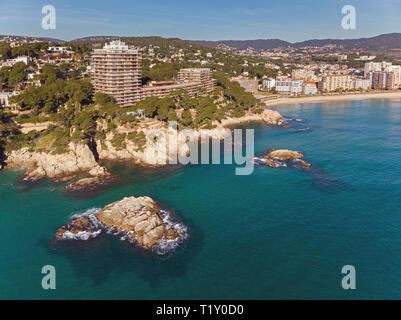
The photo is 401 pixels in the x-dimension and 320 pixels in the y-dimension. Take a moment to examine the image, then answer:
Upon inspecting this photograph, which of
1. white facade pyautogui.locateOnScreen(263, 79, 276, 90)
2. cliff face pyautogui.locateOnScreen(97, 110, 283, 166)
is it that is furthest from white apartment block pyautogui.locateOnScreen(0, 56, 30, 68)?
white facade pyautogui.locateOnScreen(263, 79, 276, 90)

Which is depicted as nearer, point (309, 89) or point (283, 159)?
point (283, 159)

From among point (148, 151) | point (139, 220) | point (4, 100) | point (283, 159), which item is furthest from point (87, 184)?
point (4, 100)

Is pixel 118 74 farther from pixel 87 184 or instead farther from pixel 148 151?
pixel 87 184

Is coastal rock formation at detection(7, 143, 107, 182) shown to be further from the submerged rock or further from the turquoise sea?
the turquoise sea

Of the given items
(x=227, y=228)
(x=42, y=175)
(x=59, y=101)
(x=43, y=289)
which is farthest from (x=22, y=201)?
(x=59, y=101)

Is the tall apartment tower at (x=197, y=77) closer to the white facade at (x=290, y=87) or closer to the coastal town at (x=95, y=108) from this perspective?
the coastal town at (x=95, y=108)

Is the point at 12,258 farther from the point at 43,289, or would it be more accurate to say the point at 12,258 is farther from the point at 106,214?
the point at 106,214
